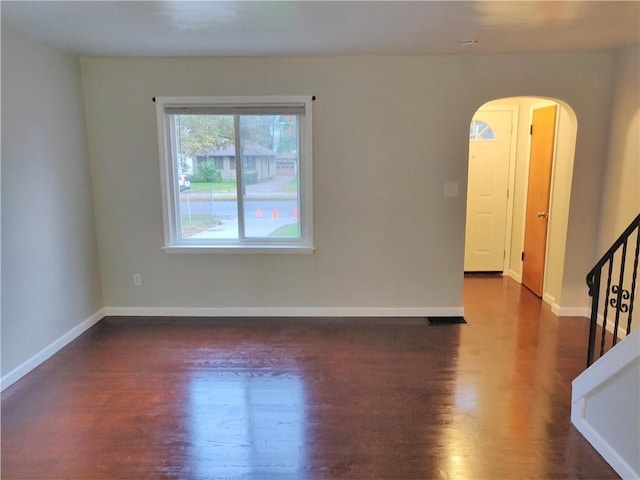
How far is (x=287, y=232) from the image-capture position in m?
4.12

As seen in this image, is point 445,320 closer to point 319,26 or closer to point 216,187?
point 216,187

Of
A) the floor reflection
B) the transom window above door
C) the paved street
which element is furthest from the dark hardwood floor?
the transom window above door

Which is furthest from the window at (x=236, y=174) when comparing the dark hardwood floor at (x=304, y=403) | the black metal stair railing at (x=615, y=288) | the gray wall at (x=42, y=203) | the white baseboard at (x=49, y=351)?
the black metal stair railing at (x=615, y=288)

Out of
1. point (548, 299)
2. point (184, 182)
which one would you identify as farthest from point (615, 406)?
point (184, 182)

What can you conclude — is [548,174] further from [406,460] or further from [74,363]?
[74,363]

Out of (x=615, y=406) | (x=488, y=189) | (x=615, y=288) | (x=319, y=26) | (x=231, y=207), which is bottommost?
(x=615, y=406)

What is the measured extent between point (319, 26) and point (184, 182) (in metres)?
1.99

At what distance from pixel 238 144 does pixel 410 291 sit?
213cm

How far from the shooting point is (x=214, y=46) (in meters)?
3.37

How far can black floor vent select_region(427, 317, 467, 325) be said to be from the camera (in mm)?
3957

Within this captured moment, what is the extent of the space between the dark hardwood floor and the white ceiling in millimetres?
2362

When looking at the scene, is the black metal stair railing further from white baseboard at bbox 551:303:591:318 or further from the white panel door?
the white panel door

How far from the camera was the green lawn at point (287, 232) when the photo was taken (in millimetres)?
4109

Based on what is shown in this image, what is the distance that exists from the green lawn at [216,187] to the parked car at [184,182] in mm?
45
